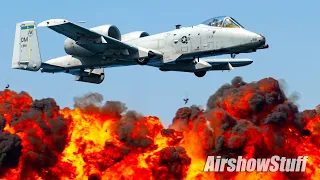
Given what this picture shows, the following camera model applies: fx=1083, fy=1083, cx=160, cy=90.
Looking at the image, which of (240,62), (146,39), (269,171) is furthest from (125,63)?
(269,171)

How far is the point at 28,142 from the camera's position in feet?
322

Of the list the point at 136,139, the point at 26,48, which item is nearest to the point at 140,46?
the point at 26,48

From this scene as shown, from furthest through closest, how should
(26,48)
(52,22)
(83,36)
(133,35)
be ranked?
(133,35) → (26,48) → (83,36) → (52,22)

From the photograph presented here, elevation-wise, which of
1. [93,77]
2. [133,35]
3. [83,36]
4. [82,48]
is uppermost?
[133,35]

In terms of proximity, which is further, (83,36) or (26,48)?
(26,48)

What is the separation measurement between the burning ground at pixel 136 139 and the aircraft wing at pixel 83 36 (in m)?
12.4

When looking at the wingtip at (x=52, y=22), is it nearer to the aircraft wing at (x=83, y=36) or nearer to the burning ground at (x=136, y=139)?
the aircraft wing at (x=83, y=36)

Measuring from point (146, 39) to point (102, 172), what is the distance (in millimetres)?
15405

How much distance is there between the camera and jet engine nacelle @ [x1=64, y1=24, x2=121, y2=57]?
88625 millimetres

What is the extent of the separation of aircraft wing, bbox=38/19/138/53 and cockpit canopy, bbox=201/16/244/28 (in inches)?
258

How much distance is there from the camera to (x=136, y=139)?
326 ft

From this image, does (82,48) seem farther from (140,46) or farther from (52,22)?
(52,22)

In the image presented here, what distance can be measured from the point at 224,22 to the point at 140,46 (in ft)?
24.2

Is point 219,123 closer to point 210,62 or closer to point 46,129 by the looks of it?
point 210,62
